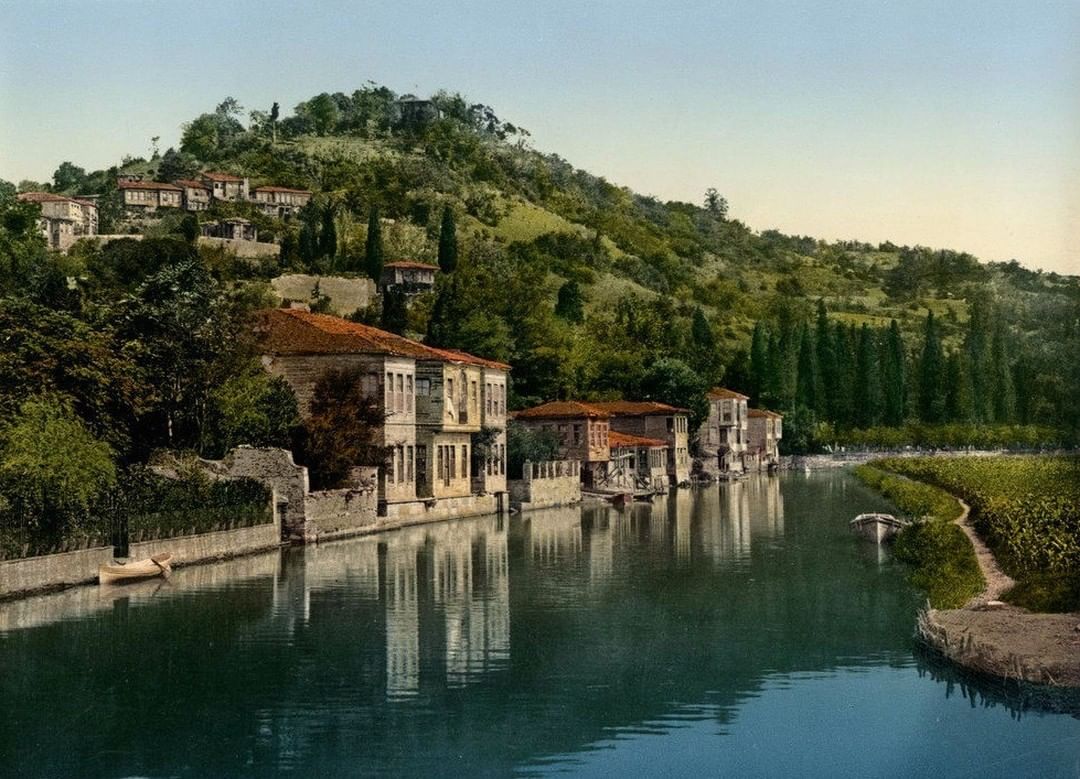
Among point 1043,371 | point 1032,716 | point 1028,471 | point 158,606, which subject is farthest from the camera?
point 1043,371

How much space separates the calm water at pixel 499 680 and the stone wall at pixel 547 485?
29730 millimetres

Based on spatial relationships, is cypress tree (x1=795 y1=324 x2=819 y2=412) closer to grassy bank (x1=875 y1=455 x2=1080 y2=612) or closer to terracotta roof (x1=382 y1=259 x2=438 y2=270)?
terracotta roof (x1=382 y1=259 x2=438 y2=270)

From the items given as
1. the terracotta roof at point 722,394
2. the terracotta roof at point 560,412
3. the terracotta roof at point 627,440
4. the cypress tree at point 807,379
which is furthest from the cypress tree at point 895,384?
the terracotta roof at point 560,412

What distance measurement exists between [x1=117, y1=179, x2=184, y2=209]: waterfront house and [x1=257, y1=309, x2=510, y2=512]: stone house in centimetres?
8904

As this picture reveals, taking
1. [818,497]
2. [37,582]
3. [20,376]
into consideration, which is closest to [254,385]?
[20,376]

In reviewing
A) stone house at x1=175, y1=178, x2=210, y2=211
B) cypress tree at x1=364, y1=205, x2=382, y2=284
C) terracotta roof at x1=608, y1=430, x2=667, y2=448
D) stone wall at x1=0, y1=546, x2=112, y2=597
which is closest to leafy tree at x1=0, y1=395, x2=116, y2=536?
stone wall at x1=0, y1=546, x2=112, y2=597

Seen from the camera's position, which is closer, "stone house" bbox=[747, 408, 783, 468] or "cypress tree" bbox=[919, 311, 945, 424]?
"stone house" bbox=[747, 408, 783, 468]

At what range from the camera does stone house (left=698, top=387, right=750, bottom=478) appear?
12825 cm

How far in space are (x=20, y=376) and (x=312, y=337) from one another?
18811 millimetres

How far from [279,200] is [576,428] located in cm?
7721

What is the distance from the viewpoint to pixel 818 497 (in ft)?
291

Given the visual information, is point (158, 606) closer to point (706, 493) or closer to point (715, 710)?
point (715, 710)

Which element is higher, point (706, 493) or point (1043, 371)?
point (1043, 371)

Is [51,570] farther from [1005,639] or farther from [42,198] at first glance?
[42,198]
